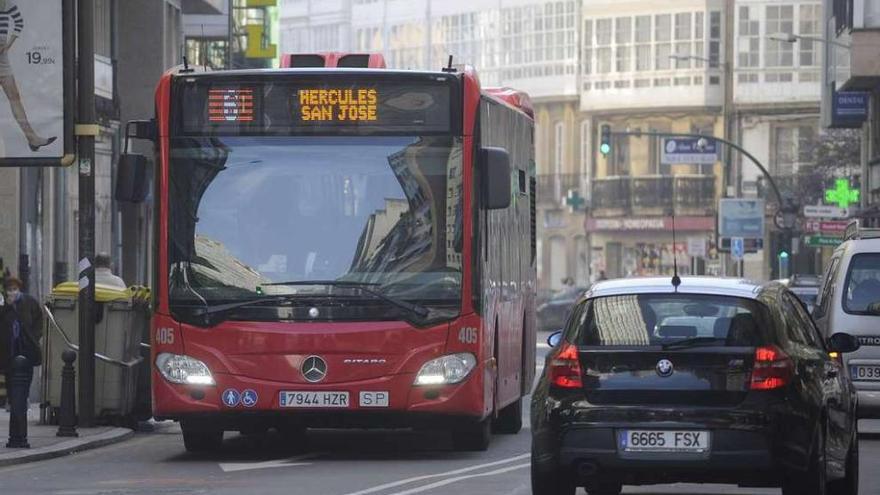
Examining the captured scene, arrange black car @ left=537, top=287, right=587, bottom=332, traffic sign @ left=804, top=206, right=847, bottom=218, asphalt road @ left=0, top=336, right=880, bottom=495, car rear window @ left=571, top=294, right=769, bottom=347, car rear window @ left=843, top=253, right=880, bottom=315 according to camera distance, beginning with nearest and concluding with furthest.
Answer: car rear window @ left=571, top=294, right=769, bottom=347 → asphalt road @ left=0, top=336, right=880, bottom=495 → car rear window @ left=843, top=253, right=880, bottom=315 → traffic sign @ left=804, top=206, right=847, bottom=218 → black car @ left=537, top=287, right=587, bottom=332

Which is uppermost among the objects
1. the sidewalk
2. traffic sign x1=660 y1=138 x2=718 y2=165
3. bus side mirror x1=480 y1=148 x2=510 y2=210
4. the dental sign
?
traffic sign x1=660 y1=138 x2=718 y2=165

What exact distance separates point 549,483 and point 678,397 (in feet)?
3.10

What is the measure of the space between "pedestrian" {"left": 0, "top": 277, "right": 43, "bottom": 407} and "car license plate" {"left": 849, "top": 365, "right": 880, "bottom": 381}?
7333mm

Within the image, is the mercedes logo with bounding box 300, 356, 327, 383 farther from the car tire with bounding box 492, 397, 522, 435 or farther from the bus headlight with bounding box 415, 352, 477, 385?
the car tire with bounding box 492, 397, 522, 435

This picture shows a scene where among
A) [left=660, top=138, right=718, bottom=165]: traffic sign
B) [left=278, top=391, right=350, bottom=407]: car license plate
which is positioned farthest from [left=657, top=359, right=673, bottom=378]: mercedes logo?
[left=660, top=138, right=718, bottom=165]: traffic sign

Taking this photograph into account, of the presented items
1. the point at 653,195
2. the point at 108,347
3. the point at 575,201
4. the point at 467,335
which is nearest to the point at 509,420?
the point at 108,347

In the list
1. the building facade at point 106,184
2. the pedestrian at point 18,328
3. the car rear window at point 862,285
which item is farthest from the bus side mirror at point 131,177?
the building facade at point 106,184

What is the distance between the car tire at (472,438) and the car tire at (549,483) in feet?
18.7

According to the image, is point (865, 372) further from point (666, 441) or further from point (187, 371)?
point (666, 441)

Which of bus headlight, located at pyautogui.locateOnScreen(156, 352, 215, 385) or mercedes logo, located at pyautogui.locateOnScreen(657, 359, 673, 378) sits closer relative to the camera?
mercedes logo, located at pyautogui.locateOnScreen(657, 359, 673, 378)

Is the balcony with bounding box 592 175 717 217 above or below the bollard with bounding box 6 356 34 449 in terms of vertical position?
above

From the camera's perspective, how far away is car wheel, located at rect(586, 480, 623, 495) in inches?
527

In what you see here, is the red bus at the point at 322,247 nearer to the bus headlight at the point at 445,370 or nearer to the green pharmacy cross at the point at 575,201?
the bus headlight at the point at 445,370

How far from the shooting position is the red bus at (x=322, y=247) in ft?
59.8
